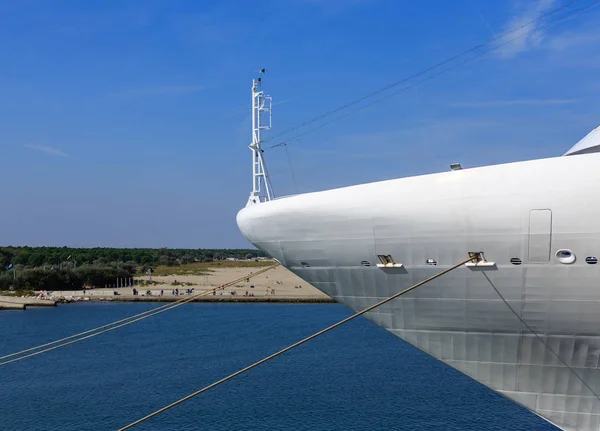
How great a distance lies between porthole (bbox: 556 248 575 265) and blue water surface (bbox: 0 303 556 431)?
52.9ft

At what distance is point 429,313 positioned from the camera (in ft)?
35.0

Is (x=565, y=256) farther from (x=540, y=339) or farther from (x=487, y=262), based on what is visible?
(x=540, y=339)

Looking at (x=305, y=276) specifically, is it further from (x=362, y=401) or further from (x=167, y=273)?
(x=167, y=273)

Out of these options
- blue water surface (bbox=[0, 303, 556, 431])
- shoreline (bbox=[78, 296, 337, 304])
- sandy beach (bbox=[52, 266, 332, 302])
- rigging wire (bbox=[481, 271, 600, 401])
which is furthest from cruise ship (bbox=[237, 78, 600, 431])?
sandy beach (bbox=[52, 266, 332, 302])

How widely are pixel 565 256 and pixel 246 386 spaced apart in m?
23.6

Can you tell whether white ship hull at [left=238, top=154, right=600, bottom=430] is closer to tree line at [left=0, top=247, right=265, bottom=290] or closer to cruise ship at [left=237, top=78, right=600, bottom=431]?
cruise ship at [left=237, top=78, right=600, bottom=431]

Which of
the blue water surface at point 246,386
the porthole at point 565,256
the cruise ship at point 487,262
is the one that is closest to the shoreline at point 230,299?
the blue water surface at point 246,386

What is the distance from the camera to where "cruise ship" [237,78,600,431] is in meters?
9.12

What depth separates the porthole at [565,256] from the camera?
356 inches

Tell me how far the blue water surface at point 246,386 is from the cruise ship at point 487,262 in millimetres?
14153

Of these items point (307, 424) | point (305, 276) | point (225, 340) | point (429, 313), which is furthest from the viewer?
point (225, 340)

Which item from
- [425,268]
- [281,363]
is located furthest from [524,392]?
[281,363]

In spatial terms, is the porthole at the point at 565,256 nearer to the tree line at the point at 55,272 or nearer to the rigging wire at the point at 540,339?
the rigging wire at the point at 540,339

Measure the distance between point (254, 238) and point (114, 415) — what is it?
1745 centimetres
